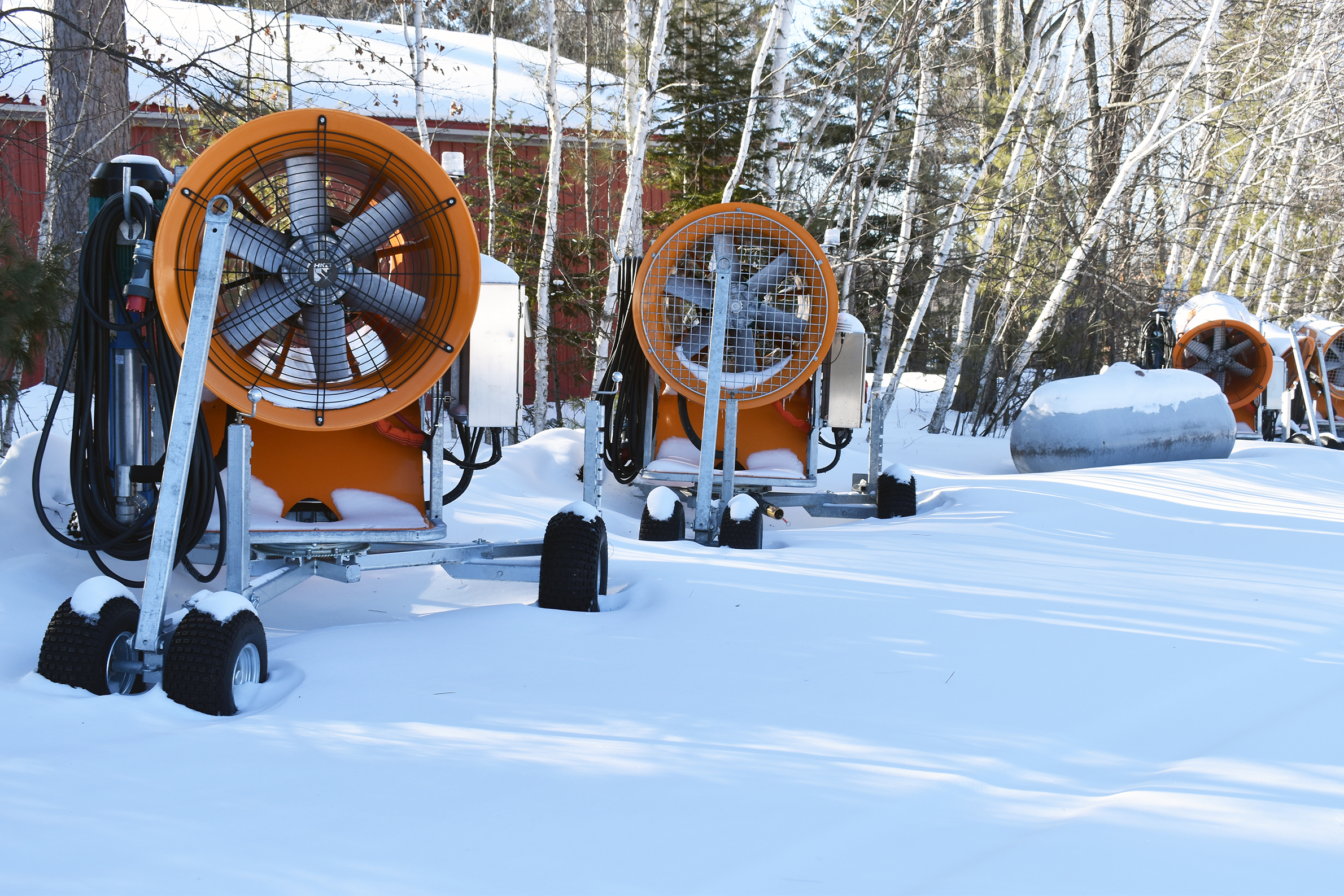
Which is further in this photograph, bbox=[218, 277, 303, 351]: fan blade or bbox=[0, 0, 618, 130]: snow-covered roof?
bbox=[0, 0, 618, 130]: snow-covered roof

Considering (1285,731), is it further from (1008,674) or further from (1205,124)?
(1205,124)

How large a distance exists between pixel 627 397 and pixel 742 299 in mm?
941

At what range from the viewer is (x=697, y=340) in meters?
6.09

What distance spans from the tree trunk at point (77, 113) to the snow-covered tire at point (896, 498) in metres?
5.45

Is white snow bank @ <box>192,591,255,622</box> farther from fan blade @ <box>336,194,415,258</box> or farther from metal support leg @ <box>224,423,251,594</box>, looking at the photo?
fan blade @ <box>336,194,415,258</box>

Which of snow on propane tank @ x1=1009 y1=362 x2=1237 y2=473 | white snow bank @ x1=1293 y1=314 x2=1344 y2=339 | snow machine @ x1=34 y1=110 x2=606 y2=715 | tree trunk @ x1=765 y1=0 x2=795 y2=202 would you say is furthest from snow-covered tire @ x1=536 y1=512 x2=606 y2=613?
white snow bank @ x1=1293 y1=314 x2=1344 y2=339

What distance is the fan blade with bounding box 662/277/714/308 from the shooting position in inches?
229

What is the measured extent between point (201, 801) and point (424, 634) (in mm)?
1193

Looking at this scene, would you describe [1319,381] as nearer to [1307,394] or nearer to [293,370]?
[1307,394]

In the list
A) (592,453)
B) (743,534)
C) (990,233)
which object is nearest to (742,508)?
(743,534)

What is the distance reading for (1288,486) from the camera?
7.48m

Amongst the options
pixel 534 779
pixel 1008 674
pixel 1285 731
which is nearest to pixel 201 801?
pixel 534 779

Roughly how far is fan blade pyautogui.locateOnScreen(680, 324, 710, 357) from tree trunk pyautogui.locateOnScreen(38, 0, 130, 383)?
4.11 metres

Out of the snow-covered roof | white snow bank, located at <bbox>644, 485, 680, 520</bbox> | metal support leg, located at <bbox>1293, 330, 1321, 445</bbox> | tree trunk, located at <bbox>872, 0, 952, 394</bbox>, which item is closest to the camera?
white snow bank, located at <bbox>644, 485, 680, 520</bbox>
